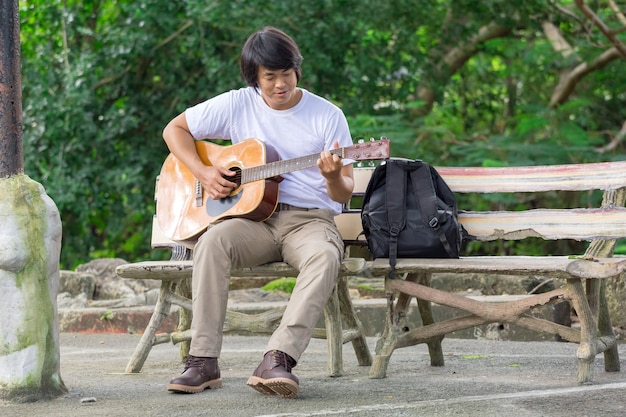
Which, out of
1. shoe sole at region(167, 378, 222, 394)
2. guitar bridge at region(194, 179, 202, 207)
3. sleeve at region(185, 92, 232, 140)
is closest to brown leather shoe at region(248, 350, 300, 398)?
shoe sole at region(167, 378, 222, 394)

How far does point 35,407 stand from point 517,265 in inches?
82.4

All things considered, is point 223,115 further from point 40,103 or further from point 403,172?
point 40,103

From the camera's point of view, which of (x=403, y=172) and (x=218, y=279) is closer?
(x=218, y=279)

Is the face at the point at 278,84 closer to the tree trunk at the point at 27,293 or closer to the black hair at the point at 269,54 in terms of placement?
the black hair at the point at 269,54

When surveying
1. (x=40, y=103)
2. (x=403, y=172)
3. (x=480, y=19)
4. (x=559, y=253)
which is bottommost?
(x=559, y=253)

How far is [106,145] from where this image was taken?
12.5 metres

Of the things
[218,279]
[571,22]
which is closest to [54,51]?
[571,22]

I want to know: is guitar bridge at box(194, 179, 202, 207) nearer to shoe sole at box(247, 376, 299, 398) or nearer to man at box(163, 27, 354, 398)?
man at box(163, 27, 354, 398)

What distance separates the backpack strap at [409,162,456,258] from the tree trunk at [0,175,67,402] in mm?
1694

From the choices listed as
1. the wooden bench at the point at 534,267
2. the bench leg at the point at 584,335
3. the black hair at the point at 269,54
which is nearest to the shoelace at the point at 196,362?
the wooden bench at the point at 534,267

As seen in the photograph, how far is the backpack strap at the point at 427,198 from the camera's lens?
522 cm

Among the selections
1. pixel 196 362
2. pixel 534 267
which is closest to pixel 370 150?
pixel 534 267

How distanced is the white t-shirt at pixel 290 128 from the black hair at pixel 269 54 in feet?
0.57

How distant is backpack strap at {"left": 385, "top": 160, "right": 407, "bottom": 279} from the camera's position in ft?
17.0
